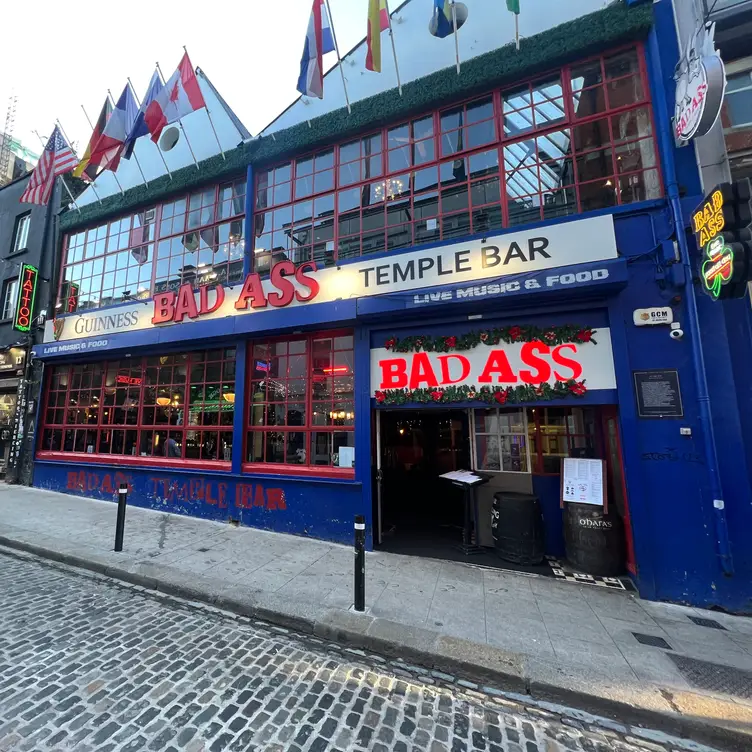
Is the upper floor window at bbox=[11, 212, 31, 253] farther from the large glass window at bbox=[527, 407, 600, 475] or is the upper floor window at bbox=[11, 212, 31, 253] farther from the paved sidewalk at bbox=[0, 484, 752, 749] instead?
the large glass window at bbox=[527, 407, 600, 475]

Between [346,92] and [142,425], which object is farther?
[142,425]

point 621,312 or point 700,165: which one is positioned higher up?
point 700,165

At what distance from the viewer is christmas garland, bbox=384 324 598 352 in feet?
19.0

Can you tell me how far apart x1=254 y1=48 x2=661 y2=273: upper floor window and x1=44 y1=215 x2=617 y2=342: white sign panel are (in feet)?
1.85

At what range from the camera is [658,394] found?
5199 millimetres

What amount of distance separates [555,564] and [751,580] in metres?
2.29

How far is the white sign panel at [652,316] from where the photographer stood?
17.3 feet

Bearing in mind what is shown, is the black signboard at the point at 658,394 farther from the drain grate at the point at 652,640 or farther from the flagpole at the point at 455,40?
the flagpole at the point at 455,40

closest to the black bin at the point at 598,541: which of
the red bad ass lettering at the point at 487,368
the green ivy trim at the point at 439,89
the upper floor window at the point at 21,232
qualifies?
the red bad ass lettering at the point at 487,368

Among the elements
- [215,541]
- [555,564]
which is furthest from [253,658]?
[555,564]

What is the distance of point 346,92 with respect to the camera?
7555 millimetres

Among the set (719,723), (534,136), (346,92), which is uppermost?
(346,92)

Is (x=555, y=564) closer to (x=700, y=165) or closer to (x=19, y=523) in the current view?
(x=700, y=165)

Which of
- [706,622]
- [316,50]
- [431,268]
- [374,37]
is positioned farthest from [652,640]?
[316,50]
